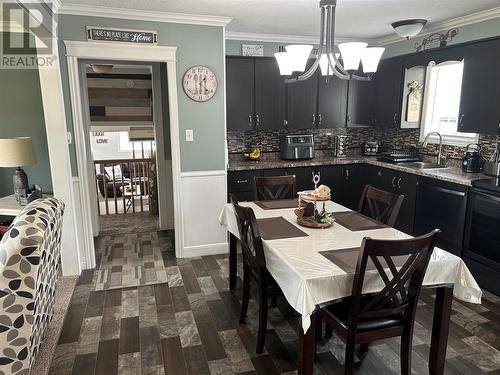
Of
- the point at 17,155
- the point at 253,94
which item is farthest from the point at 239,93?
the point at 17,155

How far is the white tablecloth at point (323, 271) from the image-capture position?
1821 millimetres

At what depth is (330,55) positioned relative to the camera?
244cm

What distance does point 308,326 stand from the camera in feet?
5.99

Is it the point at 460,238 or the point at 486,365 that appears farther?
the point at 460,238

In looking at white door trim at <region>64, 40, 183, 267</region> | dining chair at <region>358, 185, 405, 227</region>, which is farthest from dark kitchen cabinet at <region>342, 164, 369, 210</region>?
white door trim at <region>64, 40, 183, 267</region>

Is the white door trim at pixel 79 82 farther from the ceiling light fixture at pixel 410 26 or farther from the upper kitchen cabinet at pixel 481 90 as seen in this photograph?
the upper kitchen cabinet at pixel 481 90

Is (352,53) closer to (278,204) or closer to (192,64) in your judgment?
(278,204)

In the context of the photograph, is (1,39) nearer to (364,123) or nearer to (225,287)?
(225,287)

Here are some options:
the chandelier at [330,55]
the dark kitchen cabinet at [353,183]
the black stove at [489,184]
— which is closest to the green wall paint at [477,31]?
→ the black stove at [489,184]

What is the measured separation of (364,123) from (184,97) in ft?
7.98

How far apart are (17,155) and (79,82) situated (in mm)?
880

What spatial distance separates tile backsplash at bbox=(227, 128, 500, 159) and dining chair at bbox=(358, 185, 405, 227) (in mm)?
1828

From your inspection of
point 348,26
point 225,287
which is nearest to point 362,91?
point 348,26

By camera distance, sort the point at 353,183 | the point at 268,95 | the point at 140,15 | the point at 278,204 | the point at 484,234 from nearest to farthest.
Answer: the point at 278,204, the point at 484,234, the point at 140,15, the point at 268,95, the point at 353,183
